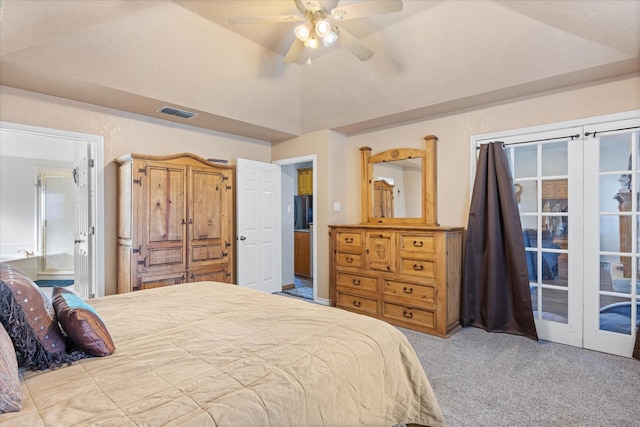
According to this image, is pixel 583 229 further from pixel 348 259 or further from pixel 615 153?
pixel 348 259

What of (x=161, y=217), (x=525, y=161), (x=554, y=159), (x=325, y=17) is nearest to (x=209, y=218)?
(x=161, y=217)

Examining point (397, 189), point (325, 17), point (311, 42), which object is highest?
point (325, 17)

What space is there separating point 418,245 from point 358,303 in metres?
1.07

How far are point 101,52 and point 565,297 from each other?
15.3 ft

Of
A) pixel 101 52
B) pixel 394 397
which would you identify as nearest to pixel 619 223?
pixel 394 397

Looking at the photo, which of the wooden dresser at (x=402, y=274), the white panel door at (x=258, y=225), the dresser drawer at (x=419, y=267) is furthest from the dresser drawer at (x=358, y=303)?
the white panel door at (x=258, y=225)

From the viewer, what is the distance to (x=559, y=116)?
10.0 ft

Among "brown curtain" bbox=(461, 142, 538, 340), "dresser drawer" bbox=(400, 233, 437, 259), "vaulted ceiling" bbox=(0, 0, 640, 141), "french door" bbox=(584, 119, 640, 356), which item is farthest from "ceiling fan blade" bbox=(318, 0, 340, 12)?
"french door" bbox=(584, 119, 640, 356)

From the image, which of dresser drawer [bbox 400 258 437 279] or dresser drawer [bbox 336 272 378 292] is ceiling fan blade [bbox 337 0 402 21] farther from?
dresser drawer [bbox 336 272 378 292]

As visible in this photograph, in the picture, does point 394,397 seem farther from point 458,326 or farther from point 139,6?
point 139,6

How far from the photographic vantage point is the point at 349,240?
402cm

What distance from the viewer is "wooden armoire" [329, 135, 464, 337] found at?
3.28 metres

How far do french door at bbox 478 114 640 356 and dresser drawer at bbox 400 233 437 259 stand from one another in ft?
3.05

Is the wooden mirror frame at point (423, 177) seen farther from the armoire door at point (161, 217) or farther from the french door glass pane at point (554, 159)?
the armoire door at point (161, 217)
